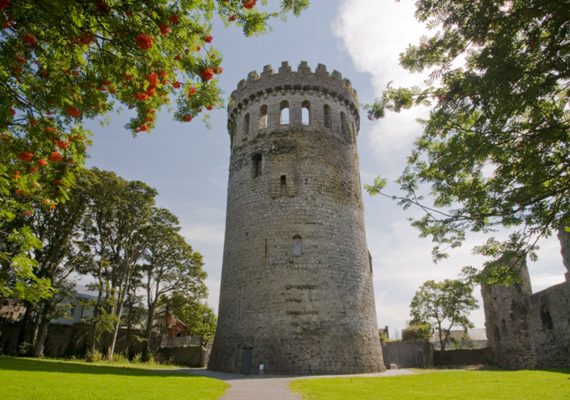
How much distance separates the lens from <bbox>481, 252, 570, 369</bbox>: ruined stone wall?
19.7 m

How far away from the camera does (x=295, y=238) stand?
1938 cm

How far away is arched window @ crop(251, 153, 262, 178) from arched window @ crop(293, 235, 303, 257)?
4.30m

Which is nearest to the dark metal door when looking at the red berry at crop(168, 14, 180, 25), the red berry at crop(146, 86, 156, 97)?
the red berry at crop(146, 86, 156, 97)

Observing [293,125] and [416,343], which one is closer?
[293,125]

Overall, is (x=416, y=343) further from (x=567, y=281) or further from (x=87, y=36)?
(x=87, y=36)

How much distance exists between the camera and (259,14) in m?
6.10

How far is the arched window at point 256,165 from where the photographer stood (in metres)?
21.6

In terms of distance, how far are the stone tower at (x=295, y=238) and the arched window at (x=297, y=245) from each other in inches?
1.9

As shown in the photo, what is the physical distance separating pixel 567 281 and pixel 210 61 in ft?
67.4

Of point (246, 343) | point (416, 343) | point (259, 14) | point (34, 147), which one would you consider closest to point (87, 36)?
point (34, 147)

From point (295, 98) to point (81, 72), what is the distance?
17.2 metres

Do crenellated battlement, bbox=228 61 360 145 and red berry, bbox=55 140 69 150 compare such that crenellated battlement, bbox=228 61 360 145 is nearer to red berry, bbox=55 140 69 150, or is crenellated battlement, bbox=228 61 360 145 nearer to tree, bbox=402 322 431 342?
red berry, bbox=55 140 69 150

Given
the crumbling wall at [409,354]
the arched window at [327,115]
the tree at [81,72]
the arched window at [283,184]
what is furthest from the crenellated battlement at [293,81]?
the crumbling wall at [409,354]

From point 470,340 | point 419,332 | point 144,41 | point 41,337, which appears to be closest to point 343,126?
point 144,41
